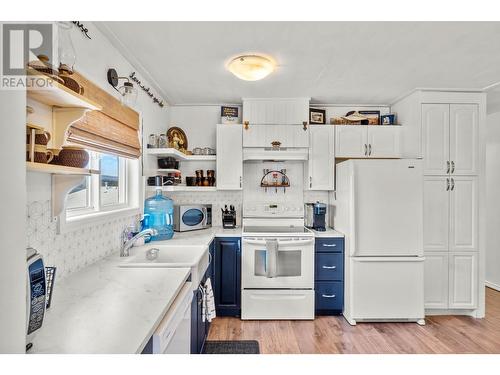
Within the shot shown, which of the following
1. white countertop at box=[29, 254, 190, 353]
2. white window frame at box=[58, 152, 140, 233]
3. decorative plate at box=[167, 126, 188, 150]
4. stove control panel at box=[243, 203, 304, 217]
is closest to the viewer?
white countertop at box=[29, 254, 190, 353]

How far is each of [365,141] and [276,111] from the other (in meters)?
1.09

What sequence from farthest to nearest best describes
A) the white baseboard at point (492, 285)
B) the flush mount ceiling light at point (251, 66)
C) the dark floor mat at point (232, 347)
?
the white baseboard at point (492, 285) < the dark floor mat at point (232, 347) < the flush mount ceiling light at point (251, 66)

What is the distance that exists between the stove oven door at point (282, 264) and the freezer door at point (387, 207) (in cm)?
47

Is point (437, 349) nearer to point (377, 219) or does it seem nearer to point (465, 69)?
point (377, 219)

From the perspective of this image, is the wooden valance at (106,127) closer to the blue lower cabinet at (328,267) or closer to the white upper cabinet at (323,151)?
the white upper cabinet at (323,151)

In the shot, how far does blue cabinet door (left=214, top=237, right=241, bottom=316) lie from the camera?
2.88 meters

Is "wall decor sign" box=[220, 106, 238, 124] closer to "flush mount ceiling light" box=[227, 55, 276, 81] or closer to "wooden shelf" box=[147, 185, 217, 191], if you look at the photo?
"wooden shelf" box=[147, 185, 217, 191]

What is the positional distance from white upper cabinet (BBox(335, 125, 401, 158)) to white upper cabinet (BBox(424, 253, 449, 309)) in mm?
1181

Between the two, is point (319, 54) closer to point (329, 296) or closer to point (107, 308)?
point (107, 308)

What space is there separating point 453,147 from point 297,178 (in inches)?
65.2

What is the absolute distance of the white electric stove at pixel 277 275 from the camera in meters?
2.81

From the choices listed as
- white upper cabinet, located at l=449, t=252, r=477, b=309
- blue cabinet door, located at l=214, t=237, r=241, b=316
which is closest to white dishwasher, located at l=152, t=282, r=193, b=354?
blue cabinet door, located at l=214, t=237, r=241, b=316

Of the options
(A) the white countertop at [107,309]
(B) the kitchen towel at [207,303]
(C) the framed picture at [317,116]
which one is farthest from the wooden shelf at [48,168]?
(C) the framed picture at [317,116]
